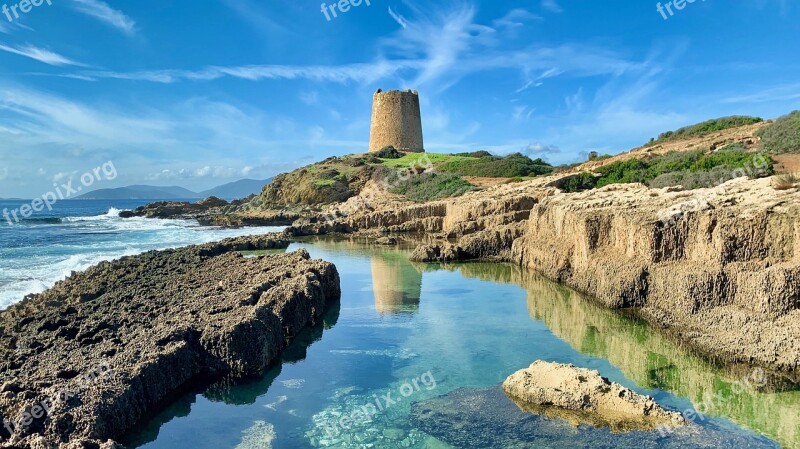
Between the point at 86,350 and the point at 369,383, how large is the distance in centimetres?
527

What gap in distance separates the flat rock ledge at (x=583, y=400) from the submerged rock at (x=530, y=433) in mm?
180

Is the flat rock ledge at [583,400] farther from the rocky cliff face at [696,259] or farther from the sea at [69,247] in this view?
the sea at [69,247]

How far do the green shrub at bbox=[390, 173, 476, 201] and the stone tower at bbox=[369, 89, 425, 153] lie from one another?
52.4ft

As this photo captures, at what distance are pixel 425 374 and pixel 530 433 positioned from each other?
319cm

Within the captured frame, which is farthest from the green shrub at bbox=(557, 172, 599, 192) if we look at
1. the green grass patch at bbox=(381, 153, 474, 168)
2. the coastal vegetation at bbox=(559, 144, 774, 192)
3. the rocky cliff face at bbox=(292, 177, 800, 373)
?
the green grass patch at bbox=(381, 153, 474, 168)

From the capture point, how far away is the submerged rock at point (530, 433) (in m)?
8.09

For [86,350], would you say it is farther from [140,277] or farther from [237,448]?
[140,277]

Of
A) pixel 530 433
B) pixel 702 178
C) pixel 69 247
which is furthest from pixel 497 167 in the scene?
pixel 530 433

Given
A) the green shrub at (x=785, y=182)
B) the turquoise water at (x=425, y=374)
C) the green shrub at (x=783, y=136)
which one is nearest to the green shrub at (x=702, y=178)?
the green shrub at (x=783, y=136)

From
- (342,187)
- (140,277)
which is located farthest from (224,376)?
(342,187)

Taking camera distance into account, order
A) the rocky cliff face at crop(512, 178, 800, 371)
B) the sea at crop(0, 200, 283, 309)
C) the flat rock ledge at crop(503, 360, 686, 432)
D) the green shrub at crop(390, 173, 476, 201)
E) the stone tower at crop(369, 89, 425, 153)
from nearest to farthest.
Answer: the flat rock ledge at crop(503, 360, 686, 432)
the rocky cliff face at crop(512, 178, 800, 371)
the sea at crop(0, 200, 283, 309)
the green shrub at crop(390, 173, 476, 201)
the stone tower at crop(369, 89, 425, 153)

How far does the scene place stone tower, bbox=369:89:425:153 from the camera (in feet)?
230

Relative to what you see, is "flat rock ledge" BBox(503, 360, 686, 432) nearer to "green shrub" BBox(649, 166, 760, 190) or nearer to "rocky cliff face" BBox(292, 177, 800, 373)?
"rocky cliff face" BBox(292, 177, 800, 373)

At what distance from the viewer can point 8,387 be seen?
8352 millimetres
